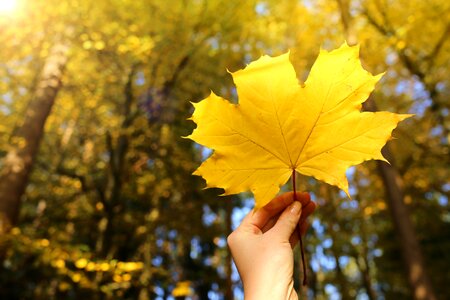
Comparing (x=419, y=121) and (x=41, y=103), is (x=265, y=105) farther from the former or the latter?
(x=419, y=121)

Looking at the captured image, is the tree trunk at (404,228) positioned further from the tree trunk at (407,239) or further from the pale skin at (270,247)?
the pale skin at (270,247)

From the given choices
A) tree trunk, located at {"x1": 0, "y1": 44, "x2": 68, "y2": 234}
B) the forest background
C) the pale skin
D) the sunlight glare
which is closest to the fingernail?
the pale skin

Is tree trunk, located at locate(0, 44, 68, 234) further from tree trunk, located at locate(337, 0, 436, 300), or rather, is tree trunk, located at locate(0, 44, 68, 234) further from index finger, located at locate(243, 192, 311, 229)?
tree trunk, located at locate(337, 0, 436, 300)

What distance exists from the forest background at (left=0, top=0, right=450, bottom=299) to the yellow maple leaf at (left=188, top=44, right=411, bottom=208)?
120 inches

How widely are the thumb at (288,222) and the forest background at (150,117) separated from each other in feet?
9.76

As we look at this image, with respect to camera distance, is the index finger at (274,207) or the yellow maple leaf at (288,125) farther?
the index finger at (274,207)

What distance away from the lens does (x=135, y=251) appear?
25.6ft

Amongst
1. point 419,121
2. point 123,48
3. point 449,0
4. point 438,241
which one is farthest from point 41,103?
point 438,241

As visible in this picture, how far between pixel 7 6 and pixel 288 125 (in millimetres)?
5672

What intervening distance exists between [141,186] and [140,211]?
4.25ft

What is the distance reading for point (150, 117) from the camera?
21.4 feet

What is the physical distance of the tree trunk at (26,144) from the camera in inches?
173

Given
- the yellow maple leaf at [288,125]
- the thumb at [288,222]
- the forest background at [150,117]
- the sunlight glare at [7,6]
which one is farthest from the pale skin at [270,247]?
the sunlight glare at [7,6]

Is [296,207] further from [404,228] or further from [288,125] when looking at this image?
[404,228]
